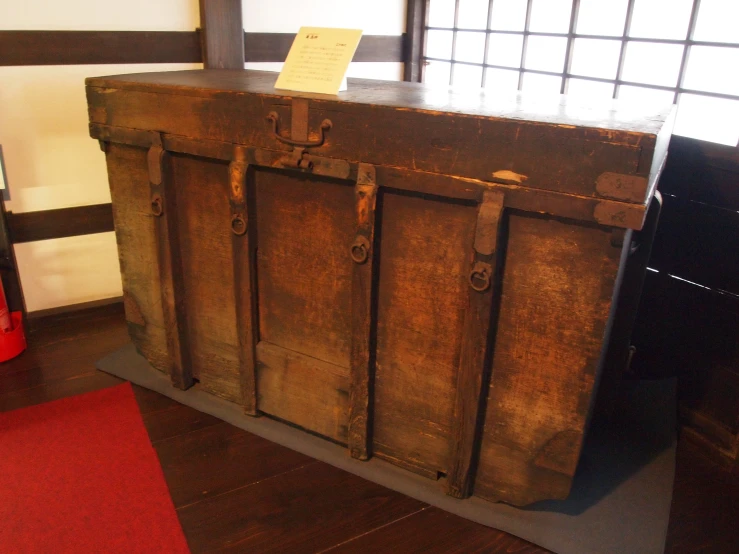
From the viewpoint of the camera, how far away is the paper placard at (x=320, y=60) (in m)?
1.71

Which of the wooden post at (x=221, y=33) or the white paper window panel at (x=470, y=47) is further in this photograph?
the white paper window panel at (x=470, y=47)

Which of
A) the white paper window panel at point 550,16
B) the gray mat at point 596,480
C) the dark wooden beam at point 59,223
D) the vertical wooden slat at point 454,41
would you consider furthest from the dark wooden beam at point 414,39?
the gray mat at point 596,480

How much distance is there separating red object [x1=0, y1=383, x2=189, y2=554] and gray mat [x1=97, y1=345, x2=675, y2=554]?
0.24 metres

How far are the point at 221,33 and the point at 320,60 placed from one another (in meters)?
1.22

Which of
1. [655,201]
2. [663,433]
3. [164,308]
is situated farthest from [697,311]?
[164,308]

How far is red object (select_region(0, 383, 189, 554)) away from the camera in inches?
63.1

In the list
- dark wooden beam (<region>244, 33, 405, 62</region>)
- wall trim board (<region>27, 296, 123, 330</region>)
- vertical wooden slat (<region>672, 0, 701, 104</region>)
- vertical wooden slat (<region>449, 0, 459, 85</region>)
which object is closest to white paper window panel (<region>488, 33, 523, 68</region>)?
vertical wooden slat (<region>449, 0, 459, 85</region>)

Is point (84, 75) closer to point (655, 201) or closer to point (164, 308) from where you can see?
point (164, 308)

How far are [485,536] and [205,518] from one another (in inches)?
31.3

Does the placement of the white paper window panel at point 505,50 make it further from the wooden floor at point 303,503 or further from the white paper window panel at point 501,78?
the wooden floor at point 303,503

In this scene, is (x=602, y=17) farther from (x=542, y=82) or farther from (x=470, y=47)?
(x=470, y=47)

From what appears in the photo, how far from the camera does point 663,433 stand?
79.7 inches

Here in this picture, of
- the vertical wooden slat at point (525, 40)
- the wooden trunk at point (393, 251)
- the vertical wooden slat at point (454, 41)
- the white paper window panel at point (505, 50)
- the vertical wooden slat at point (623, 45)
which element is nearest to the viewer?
the wooden trunk at point (393, 251)

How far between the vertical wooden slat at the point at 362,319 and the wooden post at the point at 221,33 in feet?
5.11
